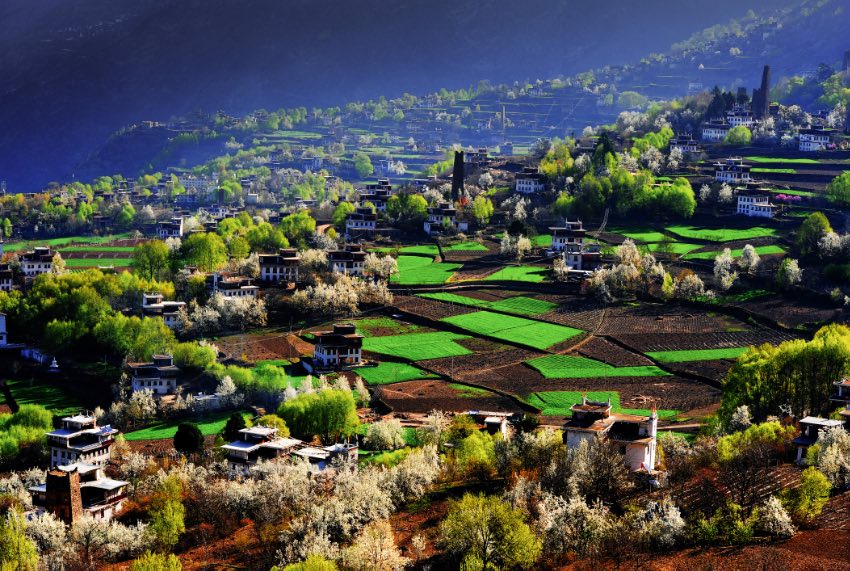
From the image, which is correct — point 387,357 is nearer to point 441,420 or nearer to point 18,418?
point 441,420

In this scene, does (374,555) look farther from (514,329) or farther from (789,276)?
(789,276)

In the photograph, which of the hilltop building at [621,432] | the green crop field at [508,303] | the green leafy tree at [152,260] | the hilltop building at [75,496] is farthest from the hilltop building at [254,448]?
the green leafy tree at [152,260]

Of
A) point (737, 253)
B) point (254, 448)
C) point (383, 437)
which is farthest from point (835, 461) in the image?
point (737, 253)

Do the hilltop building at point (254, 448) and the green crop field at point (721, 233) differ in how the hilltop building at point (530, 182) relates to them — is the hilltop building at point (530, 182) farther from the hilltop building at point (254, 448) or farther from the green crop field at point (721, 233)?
the hilltop building at point (254, 448)

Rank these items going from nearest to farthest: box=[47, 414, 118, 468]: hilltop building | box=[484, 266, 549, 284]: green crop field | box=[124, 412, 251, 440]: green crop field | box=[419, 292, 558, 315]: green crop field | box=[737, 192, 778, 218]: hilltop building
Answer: box=[47, 414, 118, 468]: hilltop building, box=[124, 412, 251, 440]: green crop field, box=[419, 292, 558, 315]: green crop field, box=[484, 266, 549, 284]: green crop field, box=[737, 192, 778, 218]: hilltop building

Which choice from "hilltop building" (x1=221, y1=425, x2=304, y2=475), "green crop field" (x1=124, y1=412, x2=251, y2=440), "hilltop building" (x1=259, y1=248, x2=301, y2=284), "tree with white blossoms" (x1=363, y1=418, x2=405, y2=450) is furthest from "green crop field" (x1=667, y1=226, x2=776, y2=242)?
"hilltop building" (x1=221, y1=425, x2=304, y2=475)

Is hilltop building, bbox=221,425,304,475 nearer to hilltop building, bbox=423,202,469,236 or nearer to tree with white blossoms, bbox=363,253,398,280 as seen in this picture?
tree with white blossoms, bbox=363,253,398,280
